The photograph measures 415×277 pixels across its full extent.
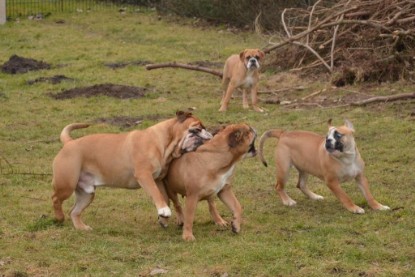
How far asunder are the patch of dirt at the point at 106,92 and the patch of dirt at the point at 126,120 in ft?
6.12

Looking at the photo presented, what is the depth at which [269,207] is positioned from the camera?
378 inches

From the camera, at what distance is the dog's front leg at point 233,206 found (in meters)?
8.46

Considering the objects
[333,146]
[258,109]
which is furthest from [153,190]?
[258,109]

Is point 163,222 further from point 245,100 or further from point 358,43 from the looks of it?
point 358,43

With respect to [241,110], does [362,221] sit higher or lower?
higher

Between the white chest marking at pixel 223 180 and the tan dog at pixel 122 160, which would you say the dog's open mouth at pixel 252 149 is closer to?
the white chest marking at pixel 223 180

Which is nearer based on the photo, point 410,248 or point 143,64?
point 410,248

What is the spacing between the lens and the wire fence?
100.0 ft

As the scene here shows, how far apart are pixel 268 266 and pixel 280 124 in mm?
6822

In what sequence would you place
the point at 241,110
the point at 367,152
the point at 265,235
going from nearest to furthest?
1. the point at 265,235
2. the point at 367,152
3. the point at 241,110

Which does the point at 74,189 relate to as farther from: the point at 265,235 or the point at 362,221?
the point at 362,221

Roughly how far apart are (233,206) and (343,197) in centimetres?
131

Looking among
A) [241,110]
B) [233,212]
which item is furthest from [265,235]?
[241,110]

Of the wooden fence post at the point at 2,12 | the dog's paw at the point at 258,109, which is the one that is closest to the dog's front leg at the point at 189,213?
the dog's paw at the point at 258,109
